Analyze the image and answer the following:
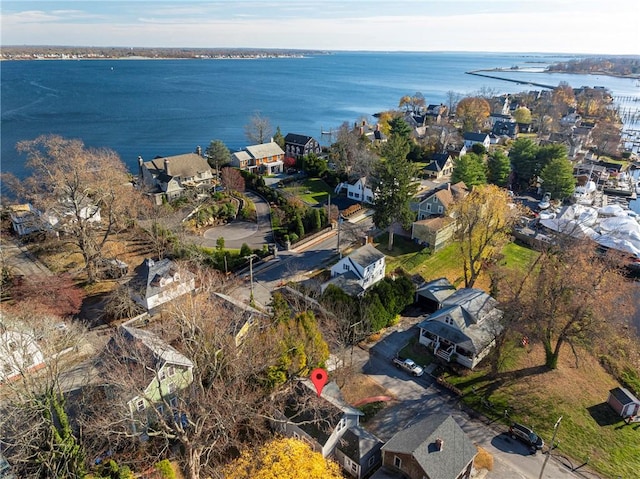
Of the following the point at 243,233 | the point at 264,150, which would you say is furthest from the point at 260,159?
the point at 243,233

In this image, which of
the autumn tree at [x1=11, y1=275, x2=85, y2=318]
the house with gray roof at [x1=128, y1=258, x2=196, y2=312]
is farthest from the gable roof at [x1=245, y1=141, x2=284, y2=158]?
the autumn tree at [x1=11, y1=275, x2=85, y2=318]

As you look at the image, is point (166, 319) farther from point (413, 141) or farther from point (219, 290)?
point (413, 141)

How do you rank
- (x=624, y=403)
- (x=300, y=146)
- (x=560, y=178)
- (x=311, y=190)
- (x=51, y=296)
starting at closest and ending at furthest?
(x=624, y=403), (x=51, y=296), (x=560, y=178), (x=311, y=190), (x=300, y=146)

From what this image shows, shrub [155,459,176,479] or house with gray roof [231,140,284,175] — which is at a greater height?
house with gray roof [231,140,284,175]

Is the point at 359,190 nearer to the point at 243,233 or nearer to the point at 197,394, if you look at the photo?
the point at 243,233

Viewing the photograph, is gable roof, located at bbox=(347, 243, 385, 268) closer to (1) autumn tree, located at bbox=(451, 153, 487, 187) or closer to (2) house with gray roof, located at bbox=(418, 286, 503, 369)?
(2) house with gray roof, located at bbox=(418, 286, 503, 369)

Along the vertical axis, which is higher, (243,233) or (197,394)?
(197,394)
